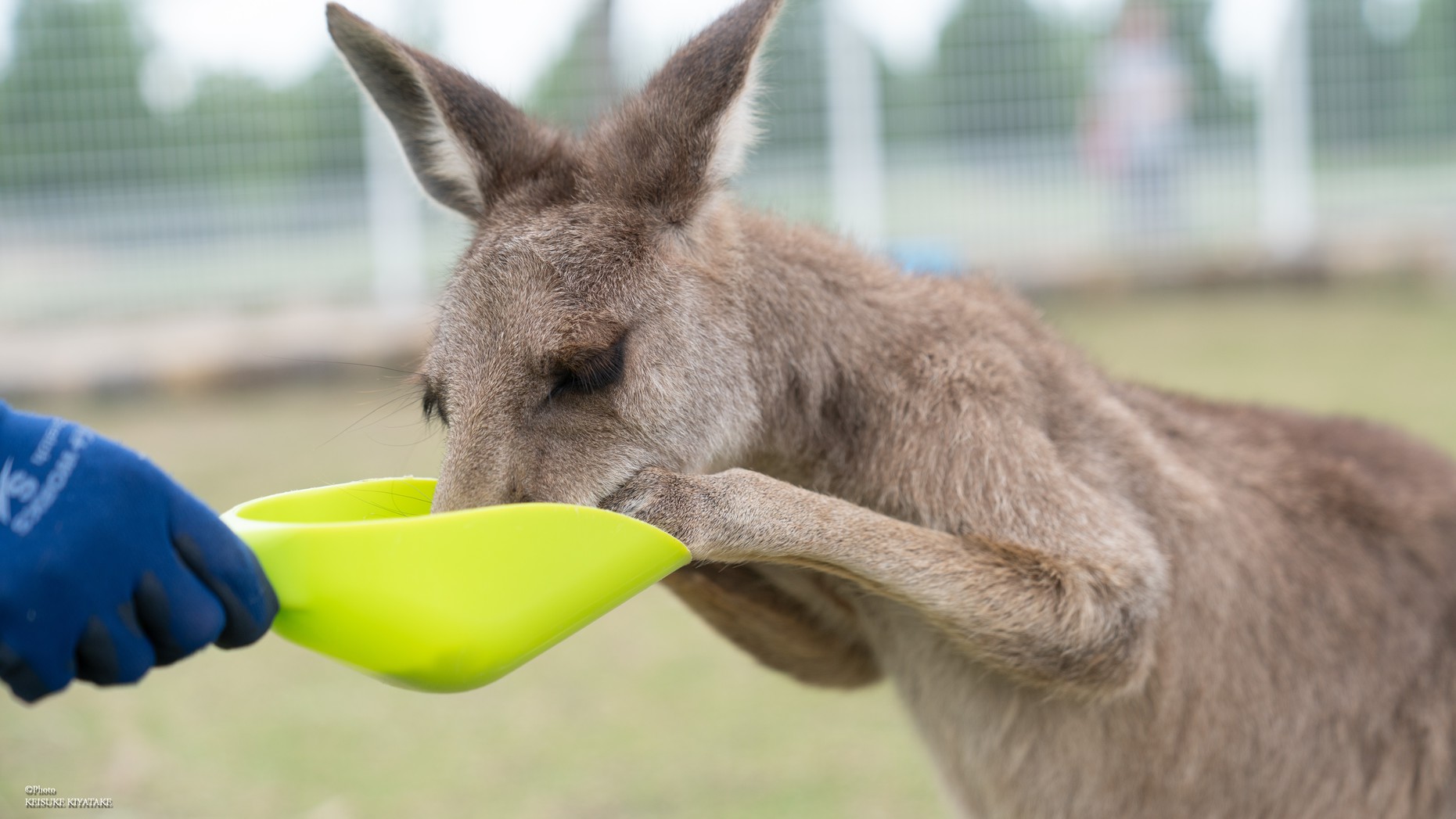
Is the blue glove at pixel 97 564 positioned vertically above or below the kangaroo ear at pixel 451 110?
below

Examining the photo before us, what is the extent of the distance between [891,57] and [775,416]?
1038 centimetres

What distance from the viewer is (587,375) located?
2.36 m

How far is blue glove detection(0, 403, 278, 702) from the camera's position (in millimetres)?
1759

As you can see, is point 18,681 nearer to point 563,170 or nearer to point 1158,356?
point 563,170

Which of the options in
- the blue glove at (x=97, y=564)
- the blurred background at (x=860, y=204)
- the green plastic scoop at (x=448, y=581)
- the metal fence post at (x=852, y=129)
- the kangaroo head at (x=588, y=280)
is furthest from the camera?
the metal fence post at (x=852, y=129)

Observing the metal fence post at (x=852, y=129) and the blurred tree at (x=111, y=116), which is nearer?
the blurred tree at (x=111, y=116)

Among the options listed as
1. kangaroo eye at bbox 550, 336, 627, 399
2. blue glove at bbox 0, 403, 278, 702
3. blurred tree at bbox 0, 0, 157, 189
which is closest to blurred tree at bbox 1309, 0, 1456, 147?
blurred tree at bbox 0, 0, 157, 189

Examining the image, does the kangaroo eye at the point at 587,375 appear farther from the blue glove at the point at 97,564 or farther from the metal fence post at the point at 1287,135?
the metal fence post at the point at 1287,135

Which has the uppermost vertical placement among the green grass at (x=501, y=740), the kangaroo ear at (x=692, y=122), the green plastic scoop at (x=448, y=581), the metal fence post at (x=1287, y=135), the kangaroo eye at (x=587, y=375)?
the metal fence post at (x=1287, y=135)

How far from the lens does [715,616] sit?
9.93ft

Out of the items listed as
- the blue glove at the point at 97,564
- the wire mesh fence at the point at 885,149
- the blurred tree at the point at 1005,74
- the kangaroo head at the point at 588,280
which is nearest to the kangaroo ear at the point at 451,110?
the kangaroo head at the point at 588,280

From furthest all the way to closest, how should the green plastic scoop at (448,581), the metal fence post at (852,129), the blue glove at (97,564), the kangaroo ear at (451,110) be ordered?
the metal fence post at (852,129) < the kangaroo ear at (451,110) < the green plastic scoop at (448,581) < the blue glove at (97,564)

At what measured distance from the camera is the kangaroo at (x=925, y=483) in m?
2.38

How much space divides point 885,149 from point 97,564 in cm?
1140
